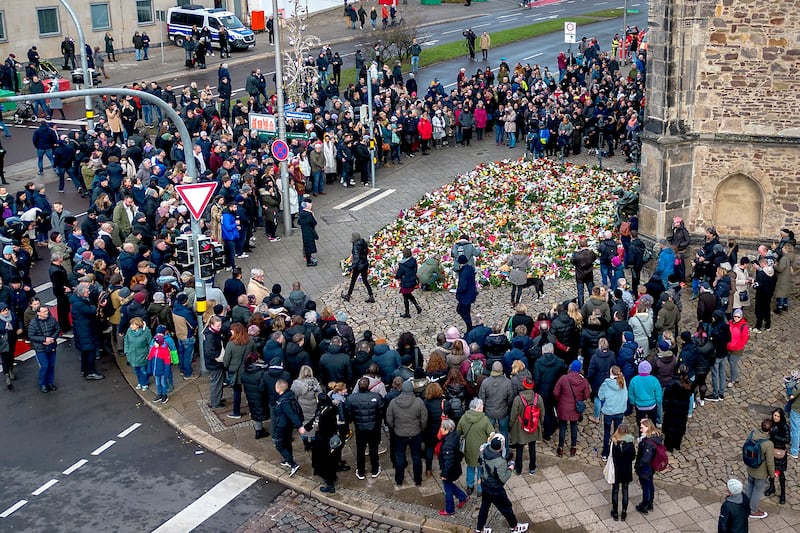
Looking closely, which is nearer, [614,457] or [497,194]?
[614,457]

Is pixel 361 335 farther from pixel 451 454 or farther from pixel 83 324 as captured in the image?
pixel 451 454

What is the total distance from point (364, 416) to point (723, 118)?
11591 mm

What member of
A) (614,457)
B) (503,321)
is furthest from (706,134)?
(614,457)

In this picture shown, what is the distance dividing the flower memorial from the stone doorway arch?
2.72 metres

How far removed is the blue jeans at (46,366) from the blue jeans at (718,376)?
37.0ft

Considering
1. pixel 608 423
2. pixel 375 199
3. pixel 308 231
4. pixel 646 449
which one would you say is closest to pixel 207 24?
pixel 375 199

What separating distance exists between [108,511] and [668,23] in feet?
48.4

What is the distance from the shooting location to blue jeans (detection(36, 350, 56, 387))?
63.5 feet

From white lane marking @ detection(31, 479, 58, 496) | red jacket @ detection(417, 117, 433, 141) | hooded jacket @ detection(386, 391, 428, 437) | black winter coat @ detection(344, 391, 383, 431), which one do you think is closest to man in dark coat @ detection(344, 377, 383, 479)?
black winter coat @ detection(344, 391, 383, 431)

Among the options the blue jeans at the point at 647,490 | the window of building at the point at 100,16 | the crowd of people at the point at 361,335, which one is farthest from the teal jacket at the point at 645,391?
the window of building at the point at 100,16

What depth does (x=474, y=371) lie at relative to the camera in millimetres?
16891

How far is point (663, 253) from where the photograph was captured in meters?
22.1

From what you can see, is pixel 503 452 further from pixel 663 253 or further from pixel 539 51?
pixel 539 51

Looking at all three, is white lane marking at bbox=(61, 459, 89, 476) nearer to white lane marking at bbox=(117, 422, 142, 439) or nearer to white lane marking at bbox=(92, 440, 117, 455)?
white lane marking at bbox=(92, 440, 117, 455)
